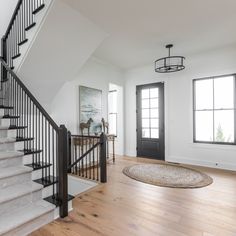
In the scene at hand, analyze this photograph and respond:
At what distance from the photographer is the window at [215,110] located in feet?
14.2

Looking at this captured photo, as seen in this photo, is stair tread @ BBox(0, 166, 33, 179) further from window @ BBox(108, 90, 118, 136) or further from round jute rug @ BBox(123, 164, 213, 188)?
window @ BBox(108, 90, 118, 136)

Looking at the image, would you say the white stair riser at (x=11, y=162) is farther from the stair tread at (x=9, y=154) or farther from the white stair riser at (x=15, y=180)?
the white stair riser at (x=15, y=180)

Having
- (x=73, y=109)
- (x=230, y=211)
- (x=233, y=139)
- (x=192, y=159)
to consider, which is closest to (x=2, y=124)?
(x=73, y=109)

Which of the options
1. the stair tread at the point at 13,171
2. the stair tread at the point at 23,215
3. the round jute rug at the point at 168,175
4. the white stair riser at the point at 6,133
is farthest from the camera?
the round jute rug at the point at 168,175

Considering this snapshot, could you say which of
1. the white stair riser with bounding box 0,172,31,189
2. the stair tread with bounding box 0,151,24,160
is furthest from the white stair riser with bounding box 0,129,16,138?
the white stair riser with bounding box 0,172,31,189

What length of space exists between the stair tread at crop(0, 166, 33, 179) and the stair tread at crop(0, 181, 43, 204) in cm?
16

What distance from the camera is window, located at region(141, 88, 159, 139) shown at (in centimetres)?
548

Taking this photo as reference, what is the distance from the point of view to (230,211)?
7.79 ft

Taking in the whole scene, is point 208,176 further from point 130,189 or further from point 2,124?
point 2,124

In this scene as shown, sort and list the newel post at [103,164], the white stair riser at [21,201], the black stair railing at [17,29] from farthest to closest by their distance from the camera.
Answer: the newel post at [103,164] < the black stair railing at [17,29] < the white stair riser at [21,201]

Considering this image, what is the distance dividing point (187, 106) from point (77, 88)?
306 cm

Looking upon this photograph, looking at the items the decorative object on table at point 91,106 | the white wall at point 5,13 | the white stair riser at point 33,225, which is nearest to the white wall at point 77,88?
the decorative object on table at point 91,106

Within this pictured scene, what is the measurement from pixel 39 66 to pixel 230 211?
3.69 m

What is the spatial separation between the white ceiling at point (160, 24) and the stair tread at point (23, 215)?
2787 mm
